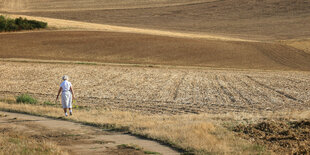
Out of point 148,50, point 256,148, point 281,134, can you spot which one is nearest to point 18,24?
point 148,50

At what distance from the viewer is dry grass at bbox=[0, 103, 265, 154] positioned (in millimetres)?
11719

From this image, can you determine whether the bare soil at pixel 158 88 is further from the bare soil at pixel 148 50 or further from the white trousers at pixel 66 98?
the bare soil at pixel 148 50

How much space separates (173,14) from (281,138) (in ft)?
326

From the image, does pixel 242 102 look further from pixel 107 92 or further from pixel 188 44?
pixel 188 44

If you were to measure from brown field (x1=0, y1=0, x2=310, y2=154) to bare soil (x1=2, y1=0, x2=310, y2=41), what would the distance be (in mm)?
259

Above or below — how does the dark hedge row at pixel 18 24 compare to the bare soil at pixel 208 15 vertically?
below

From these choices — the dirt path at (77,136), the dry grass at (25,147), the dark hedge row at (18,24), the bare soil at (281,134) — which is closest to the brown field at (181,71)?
the bare soil at (281,134)

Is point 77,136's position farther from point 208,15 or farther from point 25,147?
point 208,15

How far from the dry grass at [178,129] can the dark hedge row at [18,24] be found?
179ft

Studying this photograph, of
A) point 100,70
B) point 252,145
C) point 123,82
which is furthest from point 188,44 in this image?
point 252,145

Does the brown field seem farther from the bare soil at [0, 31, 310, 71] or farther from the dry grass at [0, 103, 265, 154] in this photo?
the bare soil at [0, 31, 310, 71]

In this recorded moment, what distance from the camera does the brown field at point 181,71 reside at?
1475 centimetres

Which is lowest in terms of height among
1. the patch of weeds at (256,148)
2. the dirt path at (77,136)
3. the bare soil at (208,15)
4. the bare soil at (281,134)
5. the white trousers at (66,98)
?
the dirt path at (77,136)

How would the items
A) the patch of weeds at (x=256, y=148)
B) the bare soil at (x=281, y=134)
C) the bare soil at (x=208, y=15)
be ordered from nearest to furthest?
the patch of weeds at (x=256, y=148) → the bare soil at (x=281, y=134) → the bare soil at (x=208, y=15)
